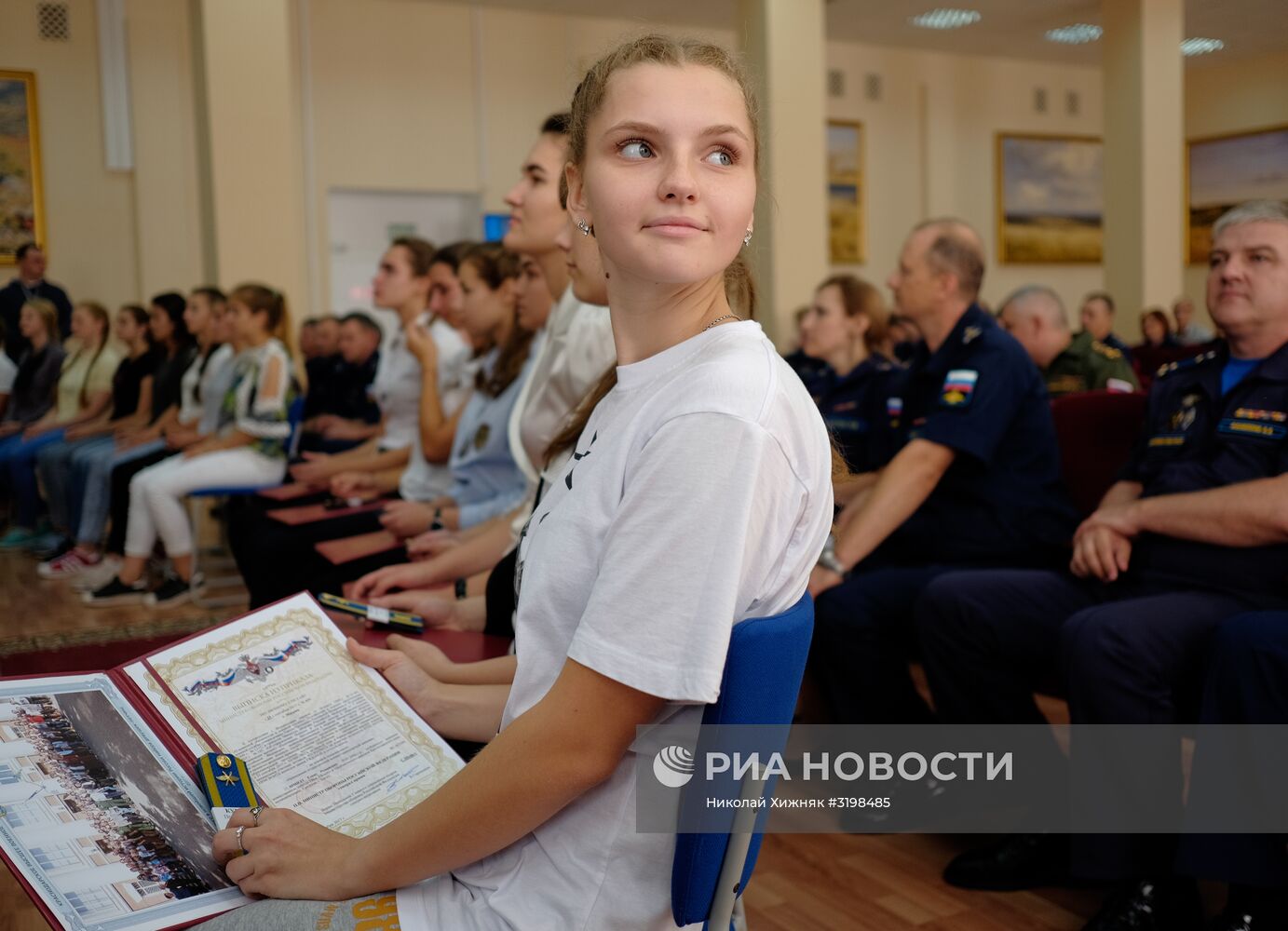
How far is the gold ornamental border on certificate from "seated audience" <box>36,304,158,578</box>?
16.9ft

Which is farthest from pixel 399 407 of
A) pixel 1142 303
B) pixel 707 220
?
pixel 1142 303

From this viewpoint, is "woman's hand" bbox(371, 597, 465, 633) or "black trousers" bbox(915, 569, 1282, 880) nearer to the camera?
"woman's hand" bbox(371, 597, 465, 633)

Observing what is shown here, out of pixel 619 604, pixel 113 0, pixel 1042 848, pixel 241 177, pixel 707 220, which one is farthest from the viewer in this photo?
pixel 113 0

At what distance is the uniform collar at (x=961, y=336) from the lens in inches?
113

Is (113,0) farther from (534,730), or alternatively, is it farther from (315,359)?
(534,730)

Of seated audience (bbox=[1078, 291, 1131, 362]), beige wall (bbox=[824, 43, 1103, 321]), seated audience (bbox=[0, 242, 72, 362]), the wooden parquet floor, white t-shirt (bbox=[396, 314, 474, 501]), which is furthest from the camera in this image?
beige wall (bbox=[824, 43, 1103, 321])

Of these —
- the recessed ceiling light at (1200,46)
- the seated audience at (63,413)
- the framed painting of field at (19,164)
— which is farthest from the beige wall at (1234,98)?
the framed painting of field at (19,164)

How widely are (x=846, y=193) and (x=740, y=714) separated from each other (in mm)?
11856

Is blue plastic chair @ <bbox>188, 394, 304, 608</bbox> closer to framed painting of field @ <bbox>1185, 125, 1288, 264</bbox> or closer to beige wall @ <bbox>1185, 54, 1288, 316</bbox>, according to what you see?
beige wall @ <bbox>1185, 54, 1288, 316</bbox>

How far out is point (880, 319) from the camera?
423 cm

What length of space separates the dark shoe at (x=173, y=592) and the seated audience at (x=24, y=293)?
401 centimetres

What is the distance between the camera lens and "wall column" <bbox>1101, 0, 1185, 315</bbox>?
9367 mm

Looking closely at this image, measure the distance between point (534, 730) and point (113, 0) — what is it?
1006 cm

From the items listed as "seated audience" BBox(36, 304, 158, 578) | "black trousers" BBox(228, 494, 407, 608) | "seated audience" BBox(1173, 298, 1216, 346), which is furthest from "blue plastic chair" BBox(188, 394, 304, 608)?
"seated audience" BBox(1173, 298, 1216, 346)
